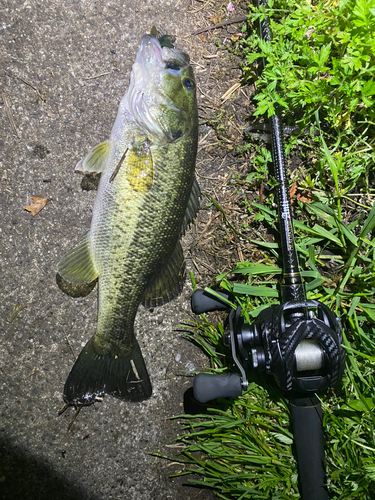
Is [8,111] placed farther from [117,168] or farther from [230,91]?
[230,91]

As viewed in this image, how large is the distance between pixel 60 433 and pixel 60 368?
0.47m

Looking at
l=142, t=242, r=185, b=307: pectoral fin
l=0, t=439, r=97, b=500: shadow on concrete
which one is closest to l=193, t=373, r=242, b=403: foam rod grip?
l=142, t=242, r=185, b=307: pectoral fin

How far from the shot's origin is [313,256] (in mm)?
2471

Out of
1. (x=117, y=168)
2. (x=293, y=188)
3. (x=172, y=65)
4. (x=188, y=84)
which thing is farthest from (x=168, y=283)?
(x=172, y=65)

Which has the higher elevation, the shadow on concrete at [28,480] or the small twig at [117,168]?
the small twig at [117,168]

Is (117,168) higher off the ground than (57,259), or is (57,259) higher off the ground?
(117,168)

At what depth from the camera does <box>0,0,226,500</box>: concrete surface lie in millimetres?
2395

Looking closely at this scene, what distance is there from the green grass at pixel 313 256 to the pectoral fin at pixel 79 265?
892 millimetres

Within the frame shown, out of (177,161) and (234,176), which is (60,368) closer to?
(177,161)

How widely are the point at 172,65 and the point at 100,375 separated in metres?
2.21

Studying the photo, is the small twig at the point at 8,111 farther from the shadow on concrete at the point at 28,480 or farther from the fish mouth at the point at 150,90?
the shadow on concrete at the point at 28,480

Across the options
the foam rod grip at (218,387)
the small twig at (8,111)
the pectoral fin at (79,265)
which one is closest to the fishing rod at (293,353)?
the foam rod grip at (218,387)

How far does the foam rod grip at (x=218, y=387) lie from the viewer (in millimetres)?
2105

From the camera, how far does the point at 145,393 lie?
2.41m
